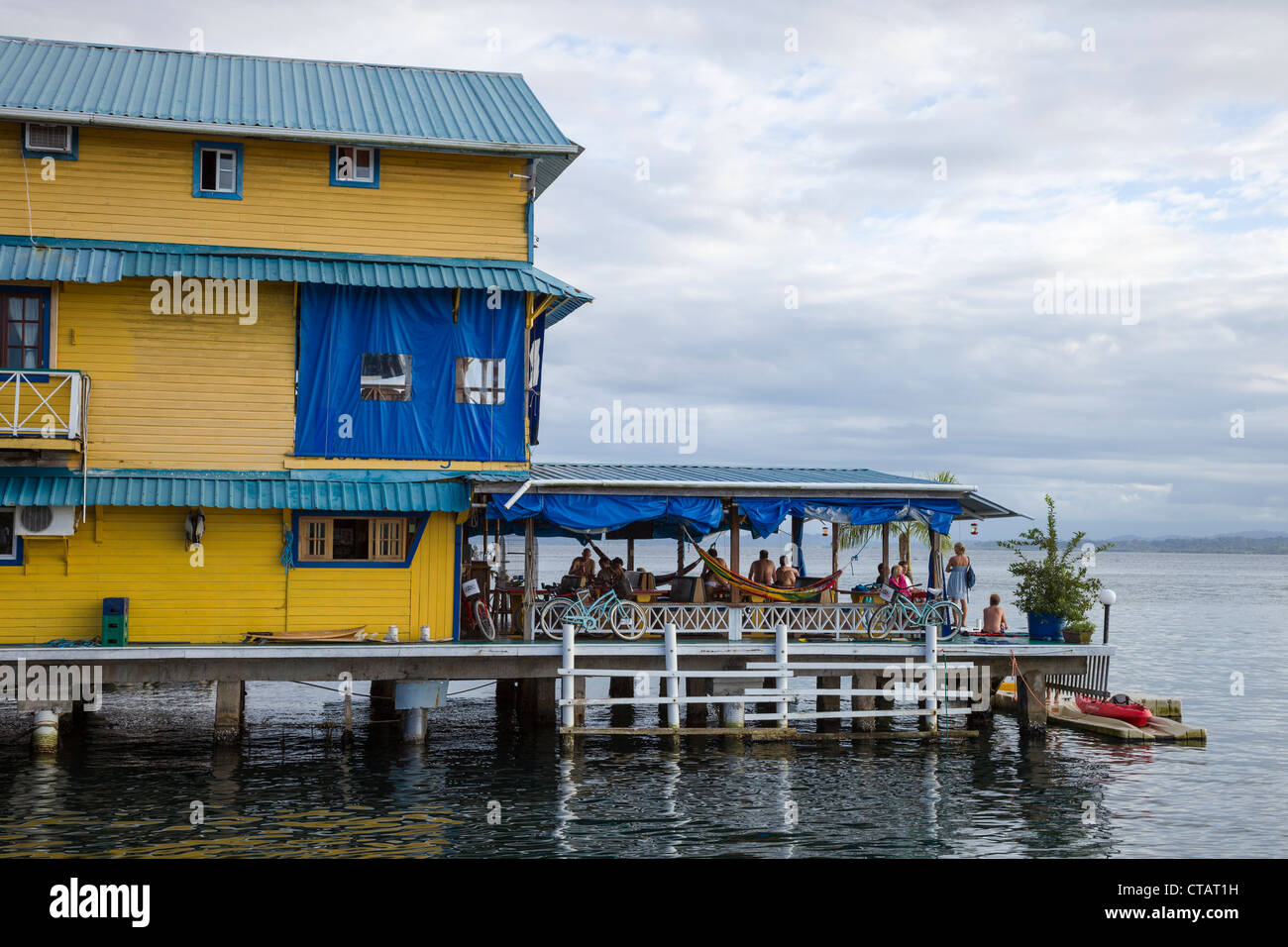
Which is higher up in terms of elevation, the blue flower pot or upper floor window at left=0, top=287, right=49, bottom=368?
upper floor window at left=0, top=287, right=49, bottom=368

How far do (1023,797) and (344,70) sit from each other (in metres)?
20.6

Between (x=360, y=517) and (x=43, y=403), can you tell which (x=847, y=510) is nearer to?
(x=360, y=517)

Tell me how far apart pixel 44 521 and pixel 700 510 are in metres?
12.1

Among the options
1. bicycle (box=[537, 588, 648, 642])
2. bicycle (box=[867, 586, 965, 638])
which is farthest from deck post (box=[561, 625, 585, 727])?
bicycle (box=[867, 586, 965, 638])

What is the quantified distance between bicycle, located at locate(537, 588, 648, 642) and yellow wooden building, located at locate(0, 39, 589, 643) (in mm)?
1922

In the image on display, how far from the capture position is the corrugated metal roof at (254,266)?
22062 mm

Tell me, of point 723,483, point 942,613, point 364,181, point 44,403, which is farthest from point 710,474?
point 44,403

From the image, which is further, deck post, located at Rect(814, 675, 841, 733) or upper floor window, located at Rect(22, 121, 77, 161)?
deck post, located at Rect(814, 675, 841, 733)

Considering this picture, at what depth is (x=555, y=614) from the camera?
2391cm

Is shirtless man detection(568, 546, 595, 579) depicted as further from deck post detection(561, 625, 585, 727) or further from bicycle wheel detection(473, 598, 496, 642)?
deck post detection(561, 625, 585, 727)

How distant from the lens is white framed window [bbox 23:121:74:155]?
2300 cm

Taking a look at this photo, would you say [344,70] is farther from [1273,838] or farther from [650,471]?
[1273,838]

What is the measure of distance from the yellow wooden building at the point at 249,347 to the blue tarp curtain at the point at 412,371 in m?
0.04

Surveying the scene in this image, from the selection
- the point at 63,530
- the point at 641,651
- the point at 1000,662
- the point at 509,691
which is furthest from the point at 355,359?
the point at 1000,662
